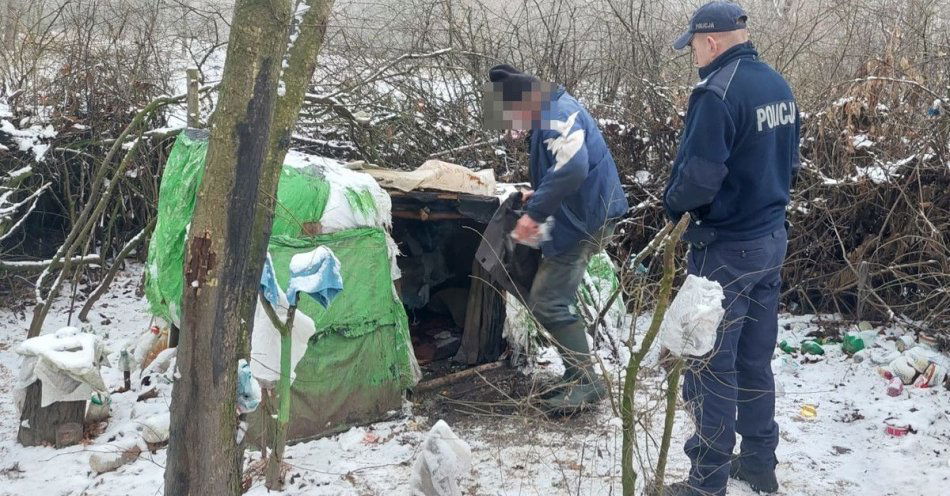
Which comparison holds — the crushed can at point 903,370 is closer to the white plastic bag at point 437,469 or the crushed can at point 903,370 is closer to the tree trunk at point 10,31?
the white plastic bag at point 437,469

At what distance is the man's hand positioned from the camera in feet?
14.3

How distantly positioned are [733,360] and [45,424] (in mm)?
3706

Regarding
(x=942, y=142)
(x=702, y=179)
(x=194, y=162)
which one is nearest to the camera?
(x=702, y=179)

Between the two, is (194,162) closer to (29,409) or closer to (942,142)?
(29,409)

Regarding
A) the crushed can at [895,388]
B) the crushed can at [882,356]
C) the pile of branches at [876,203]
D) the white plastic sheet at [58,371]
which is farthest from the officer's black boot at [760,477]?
the white plastic sheet at [58,371]

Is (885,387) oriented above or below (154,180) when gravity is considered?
below

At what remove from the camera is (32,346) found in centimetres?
441

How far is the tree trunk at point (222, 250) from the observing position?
98.3 inches

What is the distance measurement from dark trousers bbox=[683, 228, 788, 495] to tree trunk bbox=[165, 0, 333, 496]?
1842mm

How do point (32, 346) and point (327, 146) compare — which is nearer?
point (32, 346)

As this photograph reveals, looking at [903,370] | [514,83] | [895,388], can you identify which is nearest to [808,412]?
[895,388]

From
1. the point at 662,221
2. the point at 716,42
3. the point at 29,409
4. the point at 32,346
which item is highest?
the point at 716,42

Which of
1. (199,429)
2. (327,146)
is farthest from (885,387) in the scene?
(327,146)

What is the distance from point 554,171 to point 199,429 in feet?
7.73
